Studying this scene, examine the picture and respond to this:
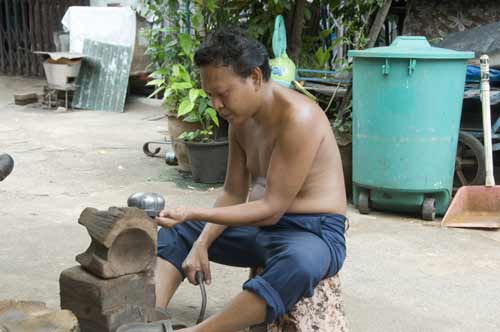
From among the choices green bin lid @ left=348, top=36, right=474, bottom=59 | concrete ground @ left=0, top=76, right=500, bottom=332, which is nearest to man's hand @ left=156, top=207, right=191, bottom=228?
concrete ground @ left=0, top=76, right=500, bottom=332

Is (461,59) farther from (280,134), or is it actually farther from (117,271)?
(117,271)

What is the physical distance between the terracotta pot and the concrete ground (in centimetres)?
13

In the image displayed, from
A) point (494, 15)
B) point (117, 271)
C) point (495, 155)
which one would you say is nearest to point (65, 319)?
point (117, 271)

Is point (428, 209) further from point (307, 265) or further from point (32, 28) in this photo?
point (32, 28)

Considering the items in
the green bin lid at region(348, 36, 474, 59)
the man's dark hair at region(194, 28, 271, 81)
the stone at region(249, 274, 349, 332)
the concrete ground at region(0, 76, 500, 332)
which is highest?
the man's dark hair at region(194, 28, 271, 81)

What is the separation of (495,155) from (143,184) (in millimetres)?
2926

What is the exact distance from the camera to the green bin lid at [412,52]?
4.59m

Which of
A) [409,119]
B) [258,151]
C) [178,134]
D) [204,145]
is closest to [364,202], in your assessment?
[409,119]

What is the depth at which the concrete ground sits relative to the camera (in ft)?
11.2

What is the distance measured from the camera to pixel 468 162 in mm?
5254

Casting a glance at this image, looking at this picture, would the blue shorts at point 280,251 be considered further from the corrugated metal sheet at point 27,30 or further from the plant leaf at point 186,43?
the corrugated metal sheet at point 27,30

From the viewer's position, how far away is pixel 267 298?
2.49 m

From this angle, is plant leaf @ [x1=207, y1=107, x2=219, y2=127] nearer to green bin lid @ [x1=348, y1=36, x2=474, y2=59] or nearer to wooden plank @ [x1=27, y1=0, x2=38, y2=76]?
green bin lid @ [x1=348, y1=36, x2=474, y2=59]

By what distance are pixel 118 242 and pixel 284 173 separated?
0.64 m
